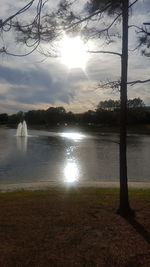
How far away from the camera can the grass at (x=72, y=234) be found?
437cm

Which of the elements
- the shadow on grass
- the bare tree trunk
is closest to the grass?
the shadow on grass

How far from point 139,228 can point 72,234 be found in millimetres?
1281

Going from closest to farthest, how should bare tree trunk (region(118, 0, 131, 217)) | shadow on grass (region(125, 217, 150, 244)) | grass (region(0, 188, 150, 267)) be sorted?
grass (region(0, 188, 150, 267)) → shadow on grass (region(125, 217, 150, 244)) → bare tree trunk (region(118, 0, 131, 217))

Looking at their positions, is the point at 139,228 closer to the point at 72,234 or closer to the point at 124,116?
the point at 72,234

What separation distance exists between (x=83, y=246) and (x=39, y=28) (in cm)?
→ 424

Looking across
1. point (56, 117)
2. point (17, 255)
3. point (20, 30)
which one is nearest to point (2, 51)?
point (20, 30)

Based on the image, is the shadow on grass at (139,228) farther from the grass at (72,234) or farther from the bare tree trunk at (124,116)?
the bare tree trunk at (124,116)

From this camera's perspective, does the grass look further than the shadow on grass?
No

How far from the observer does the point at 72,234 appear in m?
5.32

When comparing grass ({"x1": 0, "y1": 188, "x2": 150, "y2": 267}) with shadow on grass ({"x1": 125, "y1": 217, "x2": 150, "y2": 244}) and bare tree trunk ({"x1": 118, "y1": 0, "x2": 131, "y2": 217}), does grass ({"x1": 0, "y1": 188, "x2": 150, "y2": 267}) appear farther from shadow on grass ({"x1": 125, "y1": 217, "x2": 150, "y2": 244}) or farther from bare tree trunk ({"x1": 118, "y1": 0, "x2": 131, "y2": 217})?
bare tree trunk ({"x1": 118, "y1": 0, "x2": 131, "y2": 217})

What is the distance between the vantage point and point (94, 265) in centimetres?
419

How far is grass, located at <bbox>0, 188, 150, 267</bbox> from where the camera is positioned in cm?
437

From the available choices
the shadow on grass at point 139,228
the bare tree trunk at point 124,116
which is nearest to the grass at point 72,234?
the shadow on grass at point 139,228

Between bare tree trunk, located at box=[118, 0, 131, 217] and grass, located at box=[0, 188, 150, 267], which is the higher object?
bare tree trunk, located at box=[118, 0, 131, 217]
